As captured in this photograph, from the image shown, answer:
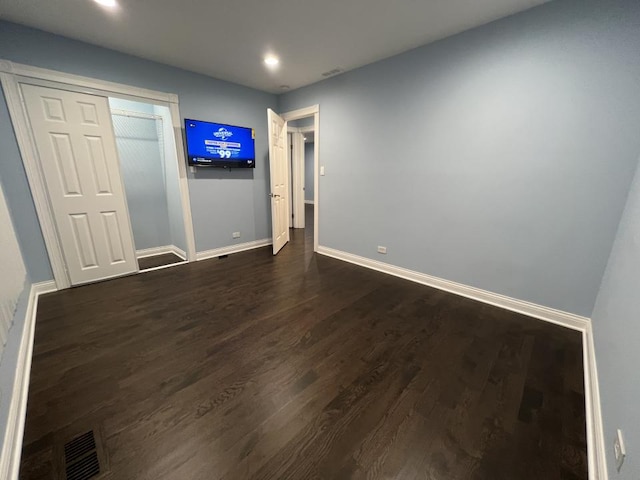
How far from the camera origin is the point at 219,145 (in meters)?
3.76

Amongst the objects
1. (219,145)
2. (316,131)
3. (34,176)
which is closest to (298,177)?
(316,131)

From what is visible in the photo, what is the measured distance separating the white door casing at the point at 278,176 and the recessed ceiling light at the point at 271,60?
0.61 meters

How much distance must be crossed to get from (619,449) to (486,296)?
69.4 inches

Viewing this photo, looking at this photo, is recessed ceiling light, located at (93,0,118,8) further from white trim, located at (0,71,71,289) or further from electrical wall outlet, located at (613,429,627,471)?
electrical wall outlet, located at (613,429,627,471)

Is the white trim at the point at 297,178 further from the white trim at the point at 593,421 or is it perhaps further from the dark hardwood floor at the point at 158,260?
the white trim at the point at 593,421

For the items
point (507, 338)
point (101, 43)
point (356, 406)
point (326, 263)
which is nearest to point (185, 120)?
point (101, 43)

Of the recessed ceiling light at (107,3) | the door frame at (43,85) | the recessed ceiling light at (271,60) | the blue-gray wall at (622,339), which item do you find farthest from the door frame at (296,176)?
the blue-gray wall at (622,339)

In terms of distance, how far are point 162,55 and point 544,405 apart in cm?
465

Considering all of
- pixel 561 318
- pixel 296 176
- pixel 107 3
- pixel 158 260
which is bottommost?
pixel 158 260

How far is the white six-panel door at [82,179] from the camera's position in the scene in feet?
8.47

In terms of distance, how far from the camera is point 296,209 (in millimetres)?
6277

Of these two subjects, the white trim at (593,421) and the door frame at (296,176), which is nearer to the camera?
the white trim at (593,421)

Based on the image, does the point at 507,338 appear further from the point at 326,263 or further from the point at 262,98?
the point at 262,98

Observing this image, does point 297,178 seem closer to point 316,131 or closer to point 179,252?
point 316,131
